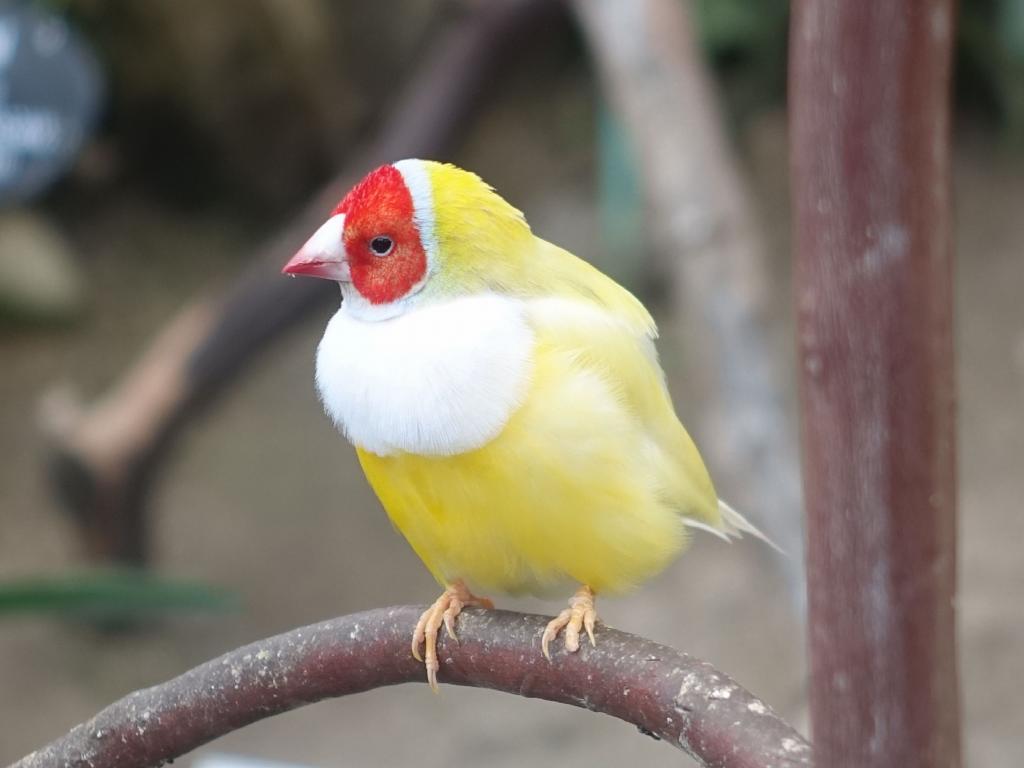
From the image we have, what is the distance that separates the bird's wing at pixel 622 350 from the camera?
722 mm

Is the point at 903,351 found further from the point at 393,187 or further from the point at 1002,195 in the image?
the point at 1002,195

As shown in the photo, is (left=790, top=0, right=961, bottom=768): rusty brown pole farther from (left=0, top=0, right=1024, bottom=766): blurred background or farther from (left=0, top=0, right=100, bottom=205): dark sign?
(left=0, top=0, right=100, bottom=205): dark sign

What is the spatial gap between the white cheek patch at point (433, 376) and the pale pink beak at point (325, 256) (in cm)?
3

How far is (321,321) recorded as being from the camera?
2.57 m

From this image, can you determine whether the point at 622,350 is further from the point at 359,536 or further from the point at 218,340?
the point at 359,536

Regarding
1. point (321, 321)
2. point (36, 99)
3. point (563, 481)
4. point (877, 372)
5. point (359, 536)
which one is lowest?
point (877, 372)

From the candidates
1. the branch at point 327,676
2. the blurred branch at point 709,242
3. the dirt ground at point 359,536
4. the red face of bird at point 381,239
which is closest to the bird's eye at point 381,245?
the red face of bird at point 381,239

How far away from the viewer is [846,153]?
A: 38 centimetres

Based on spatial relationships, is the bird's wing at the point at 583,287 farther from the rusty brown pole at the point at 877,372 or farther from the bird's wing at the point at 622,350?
the rusty brown pole at the point at 877,372

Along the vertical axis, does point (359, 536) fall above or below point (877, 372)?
above

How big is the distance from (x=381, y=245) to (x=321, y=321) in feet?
6.25

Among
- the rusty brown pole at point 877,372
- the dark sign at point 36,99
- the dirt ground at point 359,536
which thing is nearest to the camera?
the rusty brown pole at point 877,372

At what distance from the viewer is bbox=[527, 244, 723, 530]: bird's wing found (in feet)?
2.37

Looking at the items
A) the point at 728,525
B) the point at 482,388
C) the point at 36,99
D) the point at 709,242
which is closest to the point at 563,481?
the point at 482,388
